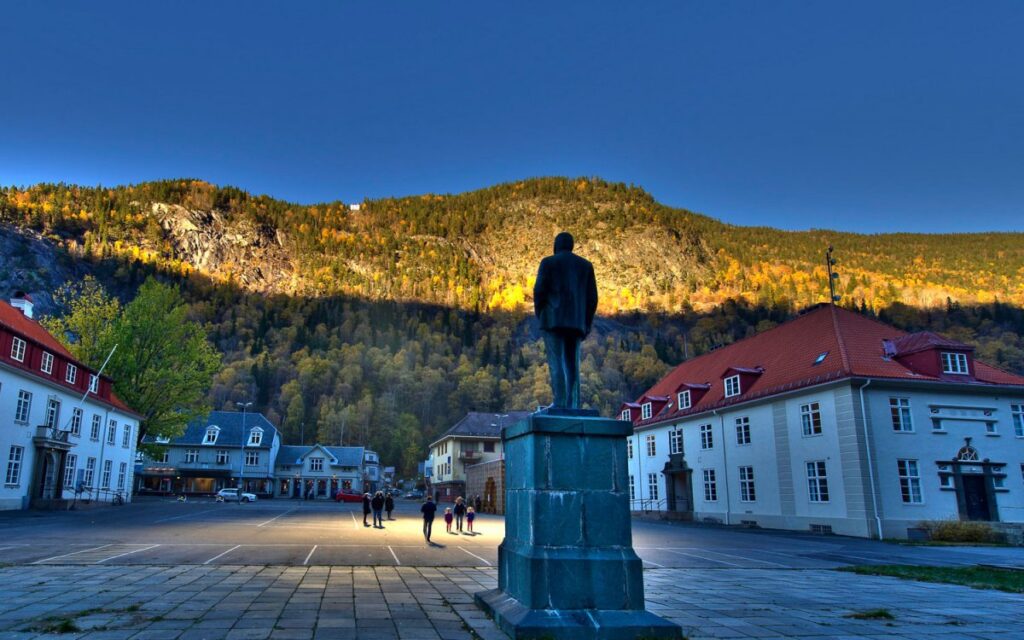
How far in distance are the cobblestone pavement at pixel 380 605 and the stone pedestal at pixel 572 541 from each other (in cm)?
58

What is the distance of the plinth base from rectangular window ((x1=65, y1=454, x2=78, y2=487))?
41.5 metres

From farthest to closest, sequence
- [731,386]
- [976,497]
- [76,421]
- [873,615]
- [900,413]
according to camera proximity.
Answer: [76,421] < [731,386] < [900,413] < [976,497] < [873,615]

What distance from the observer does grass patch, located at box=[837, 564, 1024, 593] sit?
1204 centimetres

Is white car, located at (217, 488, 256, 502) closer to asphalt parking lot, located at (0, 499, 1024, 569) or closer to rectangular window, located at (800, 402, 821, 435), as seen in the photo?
asphalt parking lot, located at (0, 499, 1024, 569)

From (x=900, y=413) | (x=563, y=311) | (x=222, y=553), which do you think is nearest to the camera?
(x=563, y=311)

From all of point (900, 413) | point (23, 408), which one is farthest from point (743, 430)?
point (23, 408)

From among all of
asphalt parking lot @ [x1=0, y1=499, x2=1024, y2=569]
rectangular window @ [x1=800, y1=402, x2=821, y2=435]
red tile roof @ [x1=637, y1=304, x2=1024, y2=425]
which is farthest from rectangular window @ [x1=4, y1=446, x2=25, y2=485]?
rectangular window @ [x1=800, y1=402, x2=821, y2=435]

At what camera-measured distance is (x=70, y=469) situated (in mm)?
38781

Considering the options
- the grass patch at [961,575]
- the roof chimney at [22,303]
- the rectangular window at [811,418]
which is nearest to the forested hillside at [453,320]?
the rectangular window at [811,418]

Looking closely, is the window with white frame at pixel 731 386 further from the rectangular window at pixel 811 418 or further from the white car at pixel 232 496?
the white car at pixel 232 496

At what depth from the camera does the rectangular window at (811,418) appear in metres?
30.4

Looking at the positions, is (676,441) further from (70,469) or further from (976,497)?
(70,469)

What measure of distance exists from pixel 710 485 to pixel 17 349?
38421mm

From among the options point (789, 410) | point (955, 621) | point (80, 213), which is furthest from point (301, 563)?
point (80, 213)
